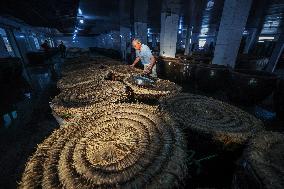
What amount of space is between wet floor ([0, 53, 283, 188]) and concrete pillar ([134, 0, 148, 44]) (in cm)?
993

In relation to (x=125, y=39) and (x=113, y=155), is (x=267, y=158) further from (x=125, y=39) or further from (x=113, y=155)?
(x=125, y=39)

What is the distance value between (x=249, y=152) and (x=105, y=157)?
1394 millimetres

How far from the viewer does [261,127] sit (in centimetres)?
227

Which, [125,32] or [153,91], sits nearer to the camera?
[153,91]

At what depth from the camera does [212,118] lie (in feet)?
8.11

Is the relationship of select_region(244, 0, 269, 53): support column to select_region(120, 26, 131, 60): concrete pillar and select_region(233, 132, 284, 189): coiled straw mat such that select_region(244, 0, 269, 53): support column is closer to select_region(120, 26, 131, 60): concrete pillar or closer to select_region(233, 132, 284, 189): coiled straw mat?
select_region(120, 26, 131, 60): concrete pillar

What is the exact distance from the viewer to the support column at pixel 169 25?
10.3 meters

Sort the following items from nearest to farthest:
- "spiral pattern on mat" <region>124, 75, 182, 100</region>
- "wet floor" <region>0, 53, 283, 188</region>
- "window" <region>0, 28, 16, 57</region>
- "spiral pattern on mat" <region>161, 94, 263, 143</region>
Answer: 1. "spiral pattern on mat" <region>161, 94, 263, 143</region>
2. "wet floor" <region>0, 53, 283, 188</region>
3. "spiral pattern on mat" <region>124, 75, 182, 100</region>
4. "window" <region>0, 28, 16, 57</region>

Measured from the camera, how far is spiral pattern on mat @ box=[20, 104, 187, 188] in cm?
147

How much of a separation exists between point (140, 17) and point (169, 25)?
5245 millimetres

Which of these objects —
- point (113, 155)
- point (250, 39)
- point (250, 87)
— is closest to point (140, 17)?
point (250, 87)

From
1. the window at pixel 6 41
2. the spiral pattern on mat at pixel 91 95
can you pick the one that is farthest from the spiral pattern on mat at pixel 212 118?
the window at pixel 6 41

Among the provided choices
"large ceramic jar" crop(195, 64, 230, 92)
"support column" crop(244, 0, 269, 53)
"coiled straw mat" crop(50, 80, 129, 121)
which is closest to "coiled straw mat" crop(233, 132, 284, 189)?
"coiled straw mat" crop(50, 80, 129, 121)

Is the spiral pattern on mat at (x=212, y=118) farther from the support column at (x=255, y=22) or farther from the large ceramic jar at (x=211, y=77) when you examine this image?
the support column at (x=255, y=22)
